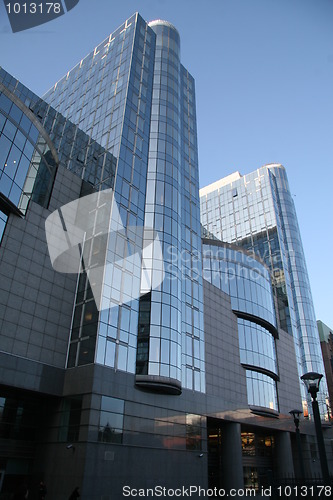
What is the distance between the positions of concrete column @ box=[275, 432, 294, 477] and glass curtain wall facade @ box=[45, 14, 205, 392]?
24.3 m

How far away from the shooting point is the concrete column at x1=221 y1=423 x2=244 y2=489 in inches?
1625

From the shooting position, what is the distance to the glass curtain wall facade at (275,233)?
7556cm

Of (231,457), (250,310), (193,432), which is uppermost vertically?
(250,310)

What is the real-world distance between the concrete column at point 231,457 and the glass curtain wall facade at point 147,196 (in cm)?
879

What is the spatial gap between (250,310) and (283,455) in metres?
21.3

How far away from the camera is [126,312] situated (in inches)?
1312

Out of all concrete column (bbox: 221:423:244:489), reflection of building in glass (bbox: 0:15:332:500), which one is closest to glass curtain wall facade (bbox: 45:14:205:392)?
reflection of building in glass (bbox: 0:15:332:500)

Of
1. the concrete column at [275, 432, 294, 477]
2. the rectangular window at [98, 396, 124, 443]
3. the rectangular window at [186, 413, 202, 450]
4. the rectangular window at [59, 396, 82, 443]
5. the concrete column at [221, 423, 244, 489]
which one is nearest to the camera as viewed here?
the rectangular window at [59, 396, 82, 443]

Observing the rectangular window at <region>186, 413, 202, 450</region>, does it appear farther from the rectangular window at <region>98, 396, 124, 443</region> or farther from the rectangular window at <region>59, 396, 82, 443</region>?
the rectangular window at <region>59, 396, 82, 443</region>

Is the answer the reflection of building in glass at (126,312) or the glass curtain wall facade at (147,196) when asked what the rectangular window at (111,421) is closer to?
the reflection of building in glass at (126,312)

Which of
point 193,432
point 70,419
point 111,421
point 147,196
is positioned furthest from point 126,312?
point 147,196

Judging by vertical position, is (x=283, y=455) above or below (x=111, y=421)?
below

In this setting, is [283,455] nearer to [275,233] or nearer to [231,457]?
[231,457]

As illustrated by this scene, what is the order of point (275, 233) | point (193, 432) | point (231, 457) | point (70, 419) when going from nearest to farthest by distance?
point (70, 419)
point (193, 432)
point (231, 457)
point (275, 233)
